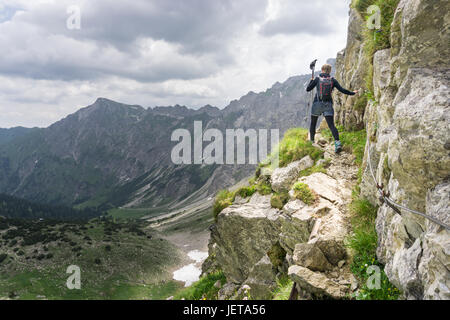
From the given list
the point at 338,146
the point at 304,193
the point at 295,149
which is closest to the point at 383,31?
the point at 338,146

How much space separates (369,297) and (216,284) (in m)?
17.4

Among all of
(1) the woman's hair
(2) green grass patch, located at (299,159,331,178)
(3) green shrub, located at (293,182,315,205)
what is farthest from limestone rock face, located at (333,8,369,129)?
(3) green shrub, located at (293,182,315,205)

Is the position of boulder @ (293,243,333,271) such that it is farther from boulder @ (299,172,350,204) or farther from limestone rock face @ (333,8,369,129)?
limestone rock face @ (333,8,369,129)

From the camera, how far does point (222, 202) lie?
19.5 meters

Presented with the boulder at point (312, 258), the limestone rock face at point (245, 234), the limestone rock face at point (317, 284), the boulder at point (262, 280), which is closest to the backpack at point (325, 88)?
the limestone rock face at point (245, 234)

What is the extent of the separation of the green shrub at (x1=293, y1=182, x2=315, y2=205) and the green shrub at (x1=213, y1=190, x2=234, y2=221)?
7.55 m

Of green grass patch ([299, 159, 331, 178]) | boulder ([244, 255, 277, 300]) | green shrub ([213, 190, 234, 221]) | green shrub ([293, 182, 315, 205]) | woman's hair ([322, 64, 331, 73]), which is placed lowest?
boulder ([244, 255, 277, 300])

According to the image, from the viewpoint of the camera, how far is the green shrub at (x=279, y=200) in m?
14.4

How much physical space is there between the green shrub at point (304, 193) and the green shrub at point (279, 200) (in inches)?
74.0

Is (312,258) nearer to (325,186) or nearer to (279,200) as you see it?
(325,186)

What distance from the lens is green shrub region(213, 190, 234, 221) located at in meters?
19.3

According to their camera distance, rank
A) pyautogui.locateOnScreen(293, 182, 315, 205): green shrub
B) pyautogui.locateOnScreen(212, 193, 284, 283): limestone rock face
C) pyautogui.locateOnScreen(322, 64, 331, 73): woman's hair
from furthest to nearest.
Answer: pyautogui.locateOnScreen(212, 193, 284, 283): limestone rock face < pyautogui.locateOnScreen(322, 64, 331, 73): woman's hair < pyautogui.locateOnScreen(293, 182, 315, 205): green shrub

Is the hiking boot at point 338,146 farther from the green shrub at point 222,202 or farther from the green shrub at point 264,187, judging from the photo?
the green shrub at point 222,202

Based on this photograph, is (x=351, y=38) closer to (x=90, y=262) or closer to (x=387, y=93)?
(x=387, y=93)
